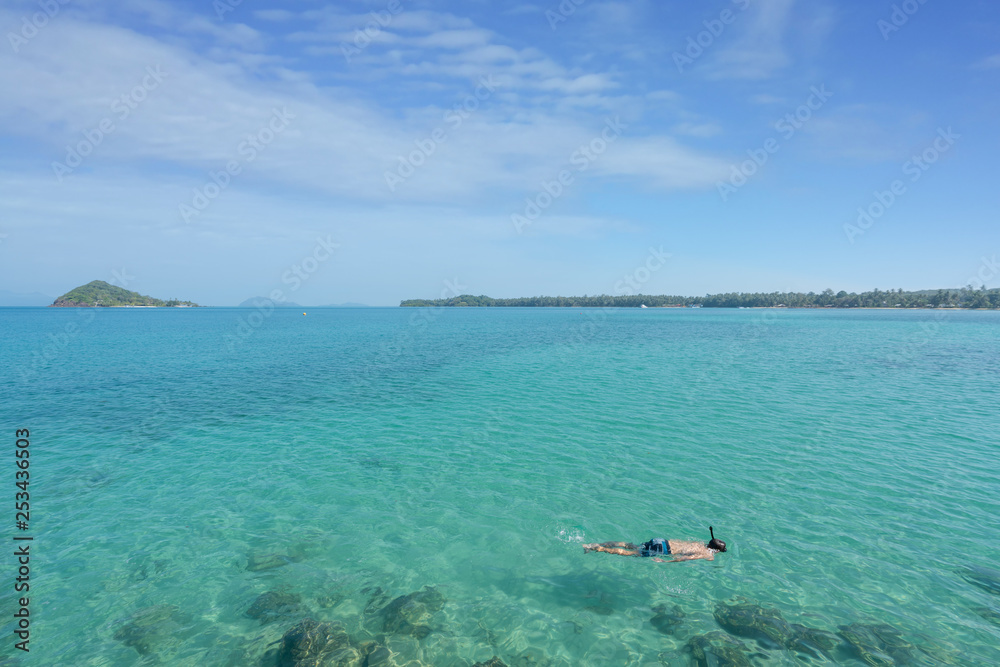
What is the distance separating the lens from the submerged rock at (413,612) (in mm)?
11961

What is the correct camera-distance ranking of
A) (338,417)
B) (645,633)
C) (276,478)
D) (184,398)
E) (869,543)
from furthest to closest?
(184,398)
(338,417)
(276,478)
(869,543)
(645,633)

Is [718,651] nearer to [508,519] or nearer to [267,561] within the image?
[508,519]

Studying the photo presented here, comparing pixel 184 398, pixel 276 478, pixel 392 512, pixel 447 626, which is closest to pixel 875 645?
pixel 447 626

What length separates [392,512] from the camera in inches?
714

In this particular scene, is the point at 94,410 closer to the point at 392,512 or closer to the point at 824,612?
the point at 392,512

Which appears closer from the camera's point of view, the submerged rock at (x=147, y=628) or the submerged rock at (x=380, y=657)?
the submerged rock at (x=380, y=657)

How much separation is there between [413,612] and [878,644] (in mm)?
12121

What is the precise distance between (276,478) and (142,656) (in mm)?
10470

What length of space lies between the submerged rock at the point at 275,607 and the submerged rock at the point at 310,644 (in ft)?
2.82

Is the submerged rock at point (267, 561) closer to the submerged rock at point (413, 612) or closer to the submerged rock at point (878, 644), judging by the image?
the submerged rock at point (413, 612)

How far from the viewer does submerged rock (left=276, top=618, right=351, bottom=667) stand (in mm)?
10693

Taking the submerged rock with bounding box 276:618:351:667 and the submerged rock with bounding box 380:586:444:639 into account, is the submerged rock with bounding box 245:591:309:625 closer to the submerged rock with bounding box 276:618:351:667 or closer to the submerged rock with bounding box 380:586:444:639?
the submerged rock with bounding box 276:618:351:667

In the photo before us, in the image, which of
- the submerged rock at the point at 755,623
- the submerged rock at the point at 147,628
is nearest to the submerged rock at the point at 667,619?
the submerged rock at the point at 755,623

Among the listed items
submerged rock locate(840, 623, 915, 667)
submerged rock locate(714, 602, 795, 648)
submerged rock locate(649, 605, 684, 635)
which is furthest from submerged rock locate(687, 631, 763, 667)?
submerged rock locate(840, 623, 915, 667)
